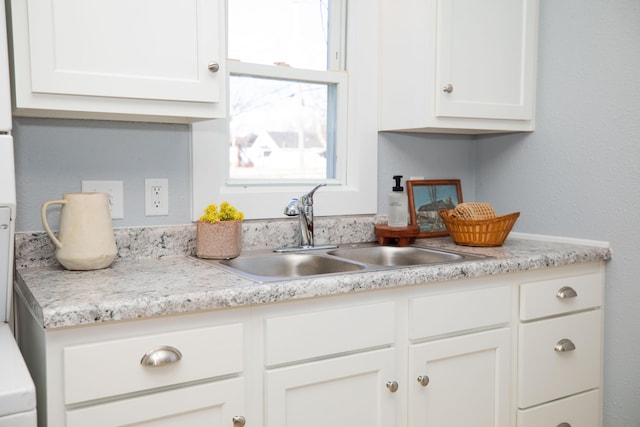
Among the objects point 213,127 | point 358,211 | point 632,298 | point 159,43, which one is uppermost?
point 159,43

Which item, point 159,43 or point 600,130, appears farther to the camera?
point 600,130

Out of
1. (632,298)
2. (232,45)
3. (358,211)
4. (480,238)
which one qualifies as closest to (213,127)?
(232,45)

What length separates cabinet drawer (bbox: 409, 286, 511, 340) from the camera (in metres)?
1.58

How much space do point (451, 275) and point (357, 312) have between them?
0.98 feet

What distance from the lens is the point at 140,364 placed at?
1209 millimetres

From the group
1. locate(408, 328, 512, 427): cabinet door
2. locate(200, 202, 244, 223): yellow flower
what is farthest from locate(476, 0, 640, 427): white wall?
locate(200, 202, 244, 223): yellow flower

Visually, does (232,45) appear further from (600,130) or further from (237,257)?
(600,130)

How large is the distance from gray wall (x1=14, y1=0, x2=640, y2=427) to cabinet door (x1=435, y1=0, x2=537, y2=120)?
0.28 ft

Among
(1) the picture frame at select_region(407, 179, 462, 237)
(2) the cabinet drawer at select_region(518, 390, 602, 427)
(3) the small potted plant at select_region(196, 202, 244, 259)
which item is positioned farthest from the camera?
(1) the picture frame at select_region(407, 179, 462, 237)

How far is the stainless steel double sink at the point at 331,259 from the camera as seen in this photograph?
1777mm

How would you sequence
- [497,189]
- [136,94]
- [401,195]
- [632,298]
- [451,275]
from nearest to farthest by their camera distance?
[136,94] → [451,275] → [632,298] → [401,195] → [497,189]

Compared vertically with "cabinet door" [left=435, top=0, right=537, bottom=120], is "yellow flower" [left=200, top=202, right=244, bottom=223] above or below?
below

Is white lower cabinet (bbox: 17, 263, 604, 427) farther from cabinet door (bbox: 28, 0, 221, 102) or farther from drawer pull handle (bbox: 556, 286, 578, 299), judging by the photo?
cabinet door (bbox: 28, 0, 221, 102)

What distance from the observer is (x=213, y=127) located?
1872mm
